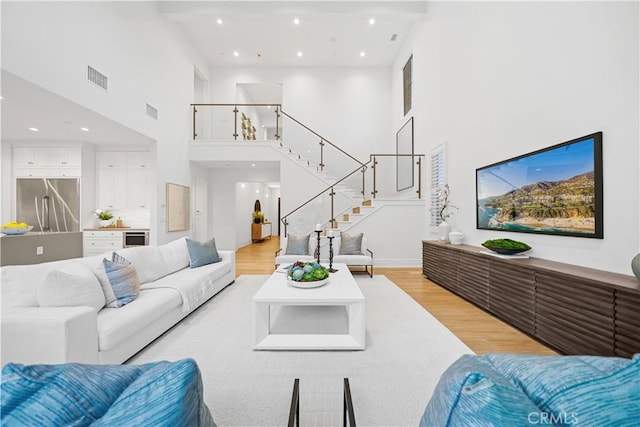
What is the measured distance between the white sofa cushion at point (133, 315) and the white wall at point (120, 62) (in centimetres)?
315

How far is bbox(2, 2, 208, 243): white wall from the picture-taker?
3441 mm

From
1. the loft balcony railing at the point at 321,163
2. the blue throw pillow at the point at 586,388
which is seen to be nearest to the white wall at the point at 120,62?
the loft balcony railing at the point at 321,163

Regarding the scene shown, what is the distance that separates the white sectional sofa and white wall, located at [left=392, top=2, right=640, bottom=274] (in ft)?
13.6

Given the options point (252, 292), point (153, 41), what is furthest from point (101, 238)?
point (153, 41)

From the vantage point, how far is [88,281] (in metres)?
2.34

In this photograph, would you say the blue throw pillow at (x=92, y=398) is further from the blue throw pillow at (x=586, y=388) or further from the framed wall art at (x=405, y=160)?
the framed wall art at (x=405, y=160)

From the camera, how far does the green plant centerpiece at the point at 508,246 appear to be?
3.27m

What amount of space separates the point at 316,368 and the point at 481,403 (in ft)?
6.57

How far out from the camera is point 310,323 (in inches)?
123

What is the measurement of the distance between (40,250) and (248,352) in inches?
159

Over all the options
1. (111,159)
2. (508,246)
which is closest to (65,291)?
(508,246)

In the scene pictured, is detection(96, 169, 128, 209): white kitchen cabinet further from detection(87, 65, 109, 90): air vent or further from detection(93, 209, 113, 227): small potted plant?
detection(87, 65, 109, 90): air vent

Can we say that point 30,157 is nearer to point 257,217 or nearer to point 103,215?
point 103,215

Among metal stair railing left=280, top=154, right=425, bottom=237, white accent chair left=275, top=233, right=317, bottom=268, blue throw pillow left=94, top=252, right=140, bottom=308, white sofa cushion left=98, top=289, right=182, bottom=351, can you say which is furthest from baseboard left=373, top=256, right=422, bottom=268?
blue throw pillow left=94, top=252, right=140, bottom=308
